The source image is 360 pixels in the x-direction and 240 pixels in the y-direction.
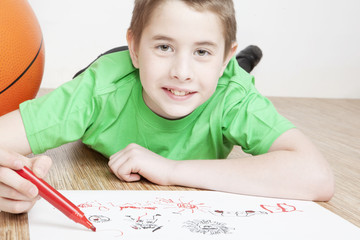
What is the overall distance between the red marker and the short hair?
0.44 m

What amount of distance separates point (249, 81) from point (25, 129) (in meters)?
0.51

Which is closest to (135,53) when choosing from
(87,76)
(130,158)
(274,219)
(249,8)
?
(87,76)

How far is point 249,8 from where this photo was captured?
2713 mm

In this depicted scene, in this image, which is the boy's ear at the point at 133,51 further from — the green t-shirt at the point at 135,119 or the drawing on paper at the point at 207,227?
the drawing on paper at the point at 207,227

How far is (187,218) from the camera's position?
736 mm

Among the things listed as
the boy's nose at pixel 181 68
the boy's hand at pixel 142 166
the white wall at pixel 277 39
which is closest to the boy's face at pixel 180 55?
the boy's nose at pixel 181 68

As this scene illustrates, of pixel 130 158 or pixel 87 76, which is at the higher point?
pixel 87 76

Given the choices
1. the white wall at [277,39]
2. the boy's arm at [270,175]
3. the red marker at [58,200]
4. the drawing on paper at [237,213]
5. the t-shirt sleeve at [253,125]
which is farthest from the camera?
the white wall at [277,39]

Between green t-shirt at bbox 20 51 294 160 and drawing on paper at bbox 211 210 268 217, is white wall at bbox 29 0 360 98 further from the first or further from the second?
drawing on paper at bbox 211 210 268 217

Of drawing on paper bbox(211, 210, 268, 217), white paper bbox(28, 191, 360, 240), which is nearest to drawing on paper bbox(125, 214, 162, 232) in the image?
white paper bbox(28, 191, 360, 240)

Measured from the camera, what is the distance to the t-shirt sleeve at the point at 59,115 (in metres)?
0.96

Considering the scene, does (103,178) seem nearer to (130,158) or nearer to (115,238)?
(130,158)

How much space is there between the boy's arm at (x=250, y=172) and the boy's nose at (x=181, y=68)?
0.17m

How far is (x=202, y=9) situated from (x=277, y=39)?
6.54 ft
